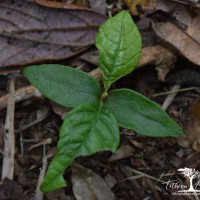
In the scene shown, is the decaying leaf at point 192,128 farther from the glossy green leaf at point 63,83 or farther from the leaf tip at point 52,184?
the leaf tip at point 52,184

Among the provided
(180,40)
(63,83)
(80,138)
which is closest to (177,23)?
(180,40)

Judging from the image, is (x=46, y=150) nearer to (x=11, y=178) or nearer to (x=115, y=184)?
(x=11, y=178)

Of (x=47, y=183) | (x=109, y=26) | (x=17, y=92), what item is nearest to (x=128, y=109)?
(x=109, y=26)

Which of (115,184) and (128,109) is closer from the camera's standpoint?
(128,109)

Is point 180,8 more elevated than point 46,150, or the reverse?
point 180,8

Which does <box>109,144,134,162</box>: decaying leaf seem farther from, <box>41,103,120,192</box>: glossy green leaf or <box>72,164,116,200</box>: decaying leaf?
<box>41,103,120,192</box>: glossy green leaf

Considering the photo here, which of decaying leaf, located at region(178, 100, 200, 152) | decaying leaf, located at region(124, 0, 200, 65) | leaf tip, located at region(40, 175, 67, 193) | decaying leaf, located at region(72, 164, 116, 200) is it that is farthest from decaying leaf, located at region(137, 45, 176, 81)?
leaf tip, located at region(40, 175, 67, 193)
